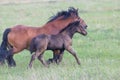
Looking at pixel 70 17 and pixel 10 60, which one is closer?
pixel 10 60

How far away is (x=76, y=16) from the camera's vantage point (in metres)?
13.0

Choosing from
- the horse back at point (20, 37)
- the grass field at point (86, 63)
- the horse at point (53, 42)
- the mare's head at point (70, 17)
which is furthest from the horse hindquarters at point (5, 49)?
the mare's head at point (70, 17)

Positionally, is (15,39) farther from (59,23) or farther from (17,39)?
(59,23)

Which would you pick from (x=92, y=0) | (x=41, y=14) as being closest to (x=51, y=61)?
(x=41, y=14)

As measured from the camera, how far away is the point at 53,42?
39.3 ft

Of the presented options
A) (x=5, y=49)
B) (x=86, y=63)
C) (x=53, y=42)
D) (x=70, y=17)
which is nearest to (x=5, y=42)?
(x=5, y=49)

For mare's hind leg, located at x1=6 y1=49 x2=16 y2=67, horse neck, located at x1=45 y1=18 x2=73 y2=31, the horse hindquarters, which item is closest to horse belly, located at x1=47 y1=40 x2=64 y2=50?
horse neck, located at x1=45 y1=18 x2=73 y2=31

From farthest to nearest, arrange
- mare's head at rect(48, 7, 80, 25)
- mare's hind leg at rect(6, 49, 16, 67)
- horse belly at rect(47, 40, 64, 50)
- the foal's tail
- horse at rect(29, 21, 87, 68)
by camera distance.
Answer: mare's head at rect(48, 7, 80, 25) → the foal's tail → mare's hind leg at rect(6, 49, 16, 67) → horse belly at rect(47, 40, 64, 50) → horse at rect(29, 21, 87, 68)

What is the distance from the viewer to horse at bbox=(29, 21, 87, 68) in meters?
11.8

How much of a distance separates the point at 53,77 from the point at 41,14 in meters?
20.8

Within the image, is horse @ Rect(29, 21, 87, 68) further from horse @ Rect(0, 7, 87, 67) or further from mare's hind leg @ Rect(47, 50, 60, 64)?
horse @ Rect(0, 7, 87, 67)

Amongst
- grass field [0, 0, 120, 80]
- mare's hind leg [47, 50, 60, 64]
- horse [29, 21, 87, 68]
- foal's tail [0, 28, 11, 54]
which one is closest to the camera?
grass field [0, 0, 120, 80]

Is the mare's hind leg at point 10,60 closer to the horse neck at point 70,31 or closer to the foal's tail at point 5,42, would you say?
the foal's tail at point 5,42

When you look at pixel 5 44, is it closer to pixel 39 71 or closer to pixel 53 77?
pixel 39 71
